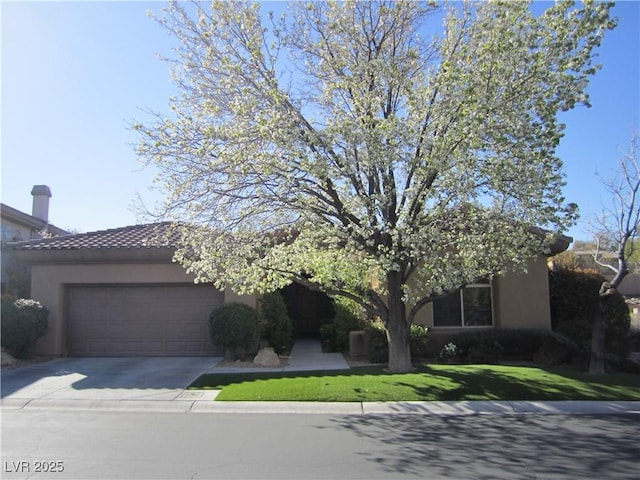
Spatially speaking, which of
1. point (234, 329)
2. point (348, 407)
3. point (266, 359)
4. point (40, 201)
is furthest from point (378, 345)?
point (40, 201)

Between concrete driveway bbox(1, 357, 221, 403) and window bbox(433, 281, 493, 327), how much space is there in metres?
6.78

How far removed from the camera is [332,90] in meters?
11.0

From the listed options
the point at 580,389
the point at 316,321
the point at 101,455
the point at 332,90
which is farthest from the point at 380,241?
the point at 316,321

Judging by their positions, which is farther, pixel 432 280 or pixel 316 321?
pixel 316 321

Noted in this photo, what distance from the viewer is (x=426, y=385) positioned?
1055cm

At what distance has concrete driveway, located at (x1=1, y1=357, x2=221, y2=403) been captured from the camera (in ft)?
34.5

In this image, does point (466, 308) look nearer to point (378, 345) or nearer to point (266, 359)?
point (378, 345)

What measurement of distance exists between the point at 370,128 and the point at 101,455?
6932 mm

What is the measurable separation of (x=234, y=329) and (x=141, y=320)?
11.3 ft

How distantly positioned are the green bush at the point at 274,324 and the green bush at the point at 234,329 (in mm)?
1112

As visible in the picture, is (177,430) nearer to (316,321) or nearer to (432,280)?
(432,280)

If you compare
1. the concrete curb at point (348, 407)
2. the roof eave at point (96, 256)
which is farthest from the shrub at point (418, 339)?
the roof eave at point (96, 256)

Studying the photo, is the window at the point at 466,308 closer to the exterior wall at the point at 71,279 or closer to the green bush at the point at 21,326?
the exterior wall at the point at 71,279

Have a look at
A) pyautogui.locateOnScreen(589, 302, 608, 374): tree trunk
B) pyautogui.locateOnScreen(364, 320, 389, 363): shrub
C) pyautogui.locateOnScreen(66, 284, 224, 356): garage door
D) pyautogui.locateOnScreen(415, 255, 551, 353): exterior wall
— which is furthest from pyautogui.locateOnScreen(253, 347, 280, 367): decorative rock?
pyautogui.locateOnScreen(589, 302, 608, 374): tree trunk
